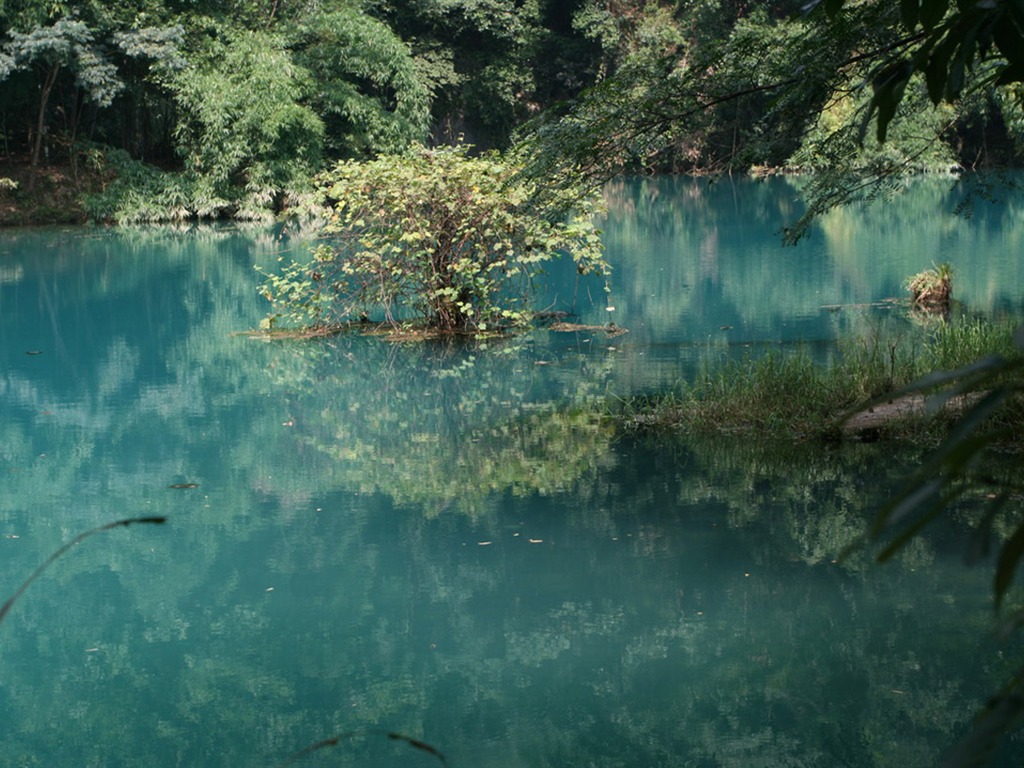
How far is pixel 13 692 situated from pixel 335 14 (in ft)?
89.3

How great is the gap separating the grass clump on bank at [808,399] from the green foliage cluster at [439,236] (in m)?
2.90

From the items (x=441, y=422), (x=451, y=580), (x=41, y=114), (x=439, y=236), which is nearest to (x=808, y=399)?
(x=441, y=422)

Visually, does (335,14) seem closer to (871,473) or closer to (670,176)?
(670,176)

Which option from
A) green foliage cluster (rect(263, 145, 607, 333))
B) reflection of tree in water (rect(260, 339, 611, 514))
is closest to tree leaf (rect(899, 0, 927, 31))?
reflection of tree in water (rect(260, 339, 611, 514))

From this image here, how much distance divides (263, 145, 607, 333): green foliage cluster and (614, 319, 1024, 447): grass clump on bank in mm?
2901

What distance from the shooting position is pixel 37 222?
26734 millimetres

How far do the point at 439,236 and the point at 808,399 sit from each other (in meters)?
4.64

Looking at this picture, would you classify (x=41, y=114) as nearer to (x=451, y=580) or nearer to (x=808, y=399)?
(x=808, y=399)

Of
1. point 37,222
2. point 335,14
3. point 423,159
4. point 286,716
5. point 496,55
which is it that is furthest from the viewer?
point 496,55

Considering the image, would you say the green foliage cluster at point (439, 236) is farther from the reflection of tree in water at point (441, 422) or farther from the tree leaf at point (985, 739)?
the tree leaf at point (985, 739)

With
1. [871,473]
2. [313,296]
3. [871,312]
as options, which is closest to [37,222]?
[313,296]

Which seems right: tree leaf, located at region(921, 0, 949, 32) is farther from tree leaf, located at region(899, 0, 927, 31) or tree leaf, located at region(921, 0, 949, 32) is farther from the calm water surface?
the calm water surface

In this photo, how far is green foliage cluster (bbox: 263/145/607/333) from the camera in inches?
434

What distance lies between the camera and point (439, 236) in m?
11.4
